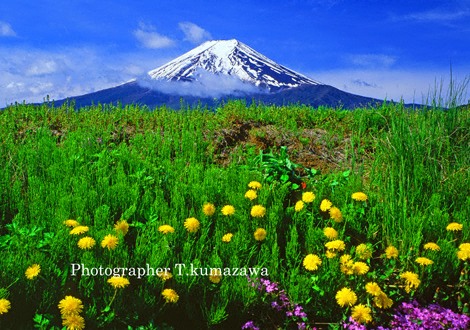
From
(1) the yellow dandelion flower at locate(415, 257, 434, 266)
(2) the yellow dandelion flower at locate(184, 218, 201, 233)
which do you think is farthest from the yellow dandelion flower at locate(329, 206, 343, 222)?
(2) the yellow dandelion flower at locate(184, 218, 201, 233)

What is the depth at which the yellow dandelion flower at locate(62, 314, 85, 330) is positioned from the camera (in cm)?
243

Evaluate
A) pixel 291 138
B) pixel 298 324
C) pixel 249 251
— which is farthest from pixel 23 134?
pixel 298 324

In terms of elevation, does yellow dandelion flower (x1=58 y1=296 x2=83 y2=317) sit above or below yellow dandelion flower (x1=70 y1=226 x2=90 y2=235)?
below

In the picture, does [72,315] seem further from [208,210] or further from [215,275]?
[208,210]

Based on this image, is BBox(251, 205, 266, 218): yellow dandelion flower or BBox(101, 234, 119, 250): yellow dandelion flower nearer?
BBox(101, 234, 119, 250): yellow dandelion flower

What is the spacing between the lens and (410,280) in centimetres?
331

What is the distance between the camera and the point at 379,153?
522 centimetres

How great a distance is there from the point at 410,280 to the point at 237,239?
1288mm

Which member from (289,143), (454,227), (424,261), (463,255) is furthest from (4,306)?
(289,143)

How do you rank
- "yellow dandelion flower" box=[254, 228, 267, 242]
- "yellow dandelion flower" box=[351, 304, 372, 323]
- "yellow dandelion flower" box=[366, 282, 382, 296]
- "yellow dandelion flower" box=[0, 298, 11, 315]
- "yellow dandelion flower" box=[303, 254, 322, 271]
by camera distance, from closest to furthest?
1. "yellow dandelion flower" box=[0, 298, 11, 315]
2. "yellow dandelion flower" box=[351, 304, 372, 323]
3. "yellow dandelion flower" box=[366, 282, 382, 296]
4. "yellow dandelion flower" box=[303, 254, 322, 271]
5. "yellow dandelion flower" box=[254, 228, 267, 242]

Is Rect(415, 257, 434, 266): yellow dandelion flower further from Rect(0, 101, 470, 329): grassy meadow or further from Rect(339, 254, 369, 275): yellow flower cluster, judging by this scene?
Rect(339, 254, 369, 275): yellow flower cluster

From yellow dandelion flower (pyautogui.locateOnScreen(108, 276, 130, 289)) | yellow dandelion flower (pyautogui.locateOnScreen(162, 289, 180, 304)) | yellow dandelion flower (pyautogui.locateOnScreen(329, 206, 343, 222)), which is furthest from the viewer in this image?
yellow dandelion flower (pyautogui.locateOnScreen(329, 206, 343, 222))

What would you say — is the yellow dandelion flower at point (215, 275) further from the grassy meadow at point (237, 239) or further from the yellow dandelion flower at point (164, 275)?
the yellow dandelion flower at point (164, 275)

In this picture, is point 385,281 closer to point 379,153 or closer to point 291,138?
point 379,153
